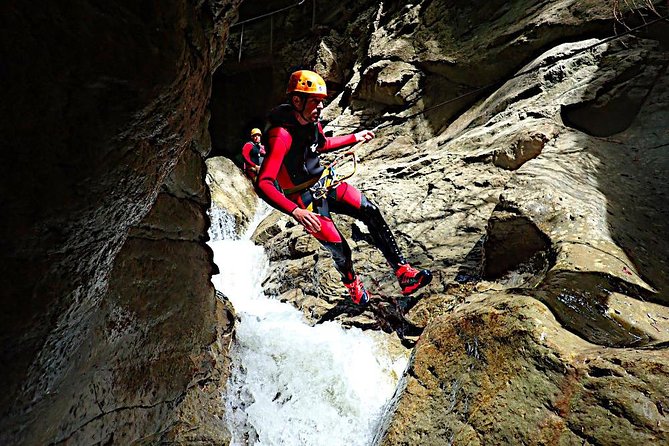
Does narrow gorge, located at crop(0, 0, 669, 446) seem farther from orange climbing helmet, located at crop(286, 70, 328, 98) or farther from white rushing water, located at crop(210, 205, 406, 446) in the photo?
orange climbing helmet, located at crop(286, 70, 328, 98)

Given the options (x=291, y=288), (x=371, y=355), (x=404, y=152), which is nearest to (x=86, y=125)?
(x=371, y=355)

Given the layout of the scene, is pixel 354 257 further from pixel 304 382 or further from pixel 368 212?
pixel 304 382

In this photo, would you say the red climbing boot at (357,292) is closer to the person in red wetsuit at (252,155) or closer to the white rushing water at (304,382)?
the white rushing water at (304,382)

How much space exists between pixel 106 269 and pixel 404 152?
7.56 metres

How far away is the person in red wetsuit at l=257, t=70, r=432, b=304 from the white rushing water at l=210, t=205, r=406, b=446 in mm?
706

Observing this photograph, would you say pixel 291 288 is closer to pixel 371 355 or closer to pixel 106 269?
pixel 371 355

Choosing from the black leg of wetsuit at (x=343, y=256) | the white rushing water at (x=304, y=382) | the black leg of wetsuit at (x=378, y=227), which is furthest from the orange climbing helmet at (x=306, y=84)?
the white rushing water at (x=304, y=382)

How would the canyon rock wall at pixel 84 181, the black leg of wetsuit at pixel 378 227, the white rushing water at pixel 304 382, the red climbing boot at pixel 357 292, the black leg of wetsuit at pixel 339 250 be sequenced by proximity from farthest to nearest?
1. the red climbing boot at pixel 357 292
2. the black leg of wetsuit at pixel 378 227
3. the black leg of wetsuit at pixel 339 250
4. the white rushing water at pixel 304 382
5. the canyon rock wall at pixel 84 181

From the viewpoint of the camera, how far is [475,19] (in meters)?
9.66

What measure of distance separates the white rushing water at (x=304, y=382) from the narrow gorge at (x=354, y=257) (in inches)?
1.0

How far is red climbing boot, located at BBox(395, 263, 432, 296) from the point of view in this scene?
177 inches

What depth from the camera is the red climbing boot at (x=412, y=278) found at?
4.50 meters

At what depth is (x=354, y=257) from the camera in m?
5.85

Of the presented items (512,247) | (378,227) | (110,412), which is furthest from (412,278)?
(110,412)
